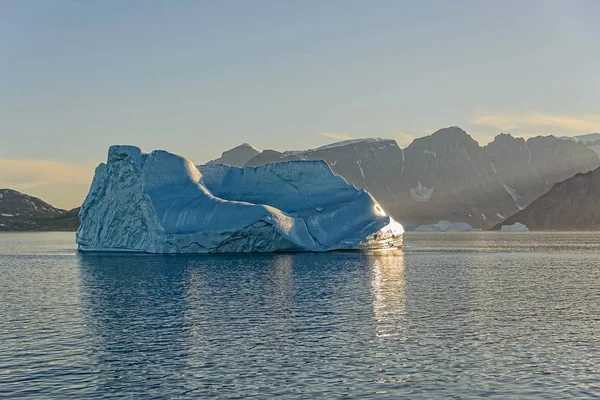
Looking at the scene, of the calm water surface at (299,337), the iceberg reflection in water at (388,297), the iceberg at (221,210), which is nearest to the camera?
the calm water surface at (299,337)

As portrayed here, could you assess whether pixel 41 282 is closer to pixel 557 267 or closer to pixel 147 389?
pixel 147 389

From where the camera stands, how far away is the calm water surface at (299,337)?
63.5 ft

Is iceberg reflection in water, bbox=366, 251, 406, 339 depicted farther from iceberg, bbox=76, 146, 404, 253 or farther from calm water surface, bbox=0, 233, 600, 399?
iceberg, bbox=76, 146, 404, 253

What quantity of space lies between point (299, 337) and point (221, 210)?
Answer: 47.5 meters

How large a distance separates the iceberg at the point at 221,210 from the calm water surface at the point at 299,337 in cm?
2333

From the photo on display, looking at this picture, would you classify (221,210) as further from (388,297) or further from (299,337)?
(299,337)

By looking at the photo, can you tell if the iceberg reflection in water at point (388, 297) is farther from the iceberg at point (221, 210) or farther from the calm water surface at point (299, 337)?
the iceberg at point (221, 210)

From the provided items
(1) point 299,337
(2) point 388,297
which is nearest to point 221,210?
(2) point 388,297

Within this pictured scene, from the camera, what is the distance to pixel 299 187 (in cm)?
8581

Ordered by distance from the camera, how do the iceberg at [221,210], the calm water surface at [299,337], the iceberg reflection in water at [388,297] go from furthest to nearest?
the iceberg at [221,210] < the iceberg reflection in water at [388,297] < the calm water surface at [299,337]

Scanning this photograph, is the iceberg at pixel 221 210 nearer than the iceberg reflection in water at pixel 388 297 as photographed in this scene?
No

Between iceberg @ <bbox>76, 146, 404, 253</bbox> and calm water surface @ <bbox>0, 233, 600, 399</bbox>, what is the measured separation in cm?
2333

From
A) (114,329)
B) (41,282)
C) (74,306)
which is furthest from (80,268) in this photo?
(114,329)

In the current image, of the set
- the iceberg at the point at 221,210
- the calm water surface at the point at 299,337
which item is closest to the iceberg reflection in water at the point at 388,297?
the calm water surface at the point at 299,337
